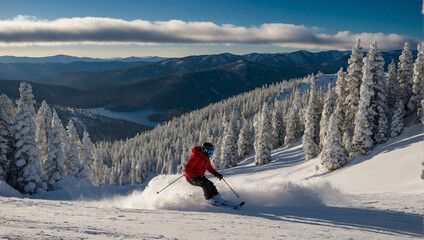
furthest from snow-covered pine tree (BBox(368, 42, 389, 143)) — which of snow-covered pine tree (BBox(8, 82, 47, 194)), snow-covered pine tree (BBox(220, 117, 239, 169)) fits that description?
snow-covered pine tree (BBox(8, 82, 47, 194))

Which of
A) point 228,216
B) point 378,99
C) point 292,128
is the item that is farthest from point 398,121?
point 228,216

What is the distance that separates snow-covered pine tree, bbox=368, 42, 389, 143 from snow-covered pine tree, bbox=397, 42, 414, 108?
648cm

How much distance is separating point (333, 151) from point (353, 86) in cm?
928

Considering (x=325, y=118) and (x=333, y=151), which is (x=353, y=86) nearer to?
(x=325, y=118)

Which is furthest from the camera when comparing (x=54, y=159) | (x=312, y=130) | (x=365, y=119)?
(x=312, y=130)

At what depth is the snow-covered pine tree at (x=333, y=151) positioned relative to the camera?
105ft

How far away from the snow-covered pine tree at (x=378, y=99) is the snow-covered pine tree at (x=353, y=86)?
1.54m

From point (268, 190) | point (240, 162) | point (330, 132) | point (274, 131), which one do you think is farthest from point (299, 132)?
point (268, 190)

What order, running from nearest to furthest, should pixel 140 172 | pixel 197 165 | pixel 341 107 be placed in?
pixel 197 165 → pixel 341 107 → pixel 140 172

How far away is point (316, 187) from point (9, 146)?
1016 inches

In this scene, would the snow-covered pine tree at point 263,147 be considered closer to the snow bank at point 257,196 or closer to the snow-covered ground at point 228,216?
the snow-covered ground at point 228,216

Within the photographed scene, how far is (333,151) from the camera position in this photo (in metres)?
32.1

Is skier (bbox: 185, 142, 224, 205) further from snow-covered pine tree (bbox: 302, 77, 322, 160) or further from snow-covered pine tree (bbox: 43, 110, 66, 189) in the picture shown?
snow-covered pine tree (bbox: 302, 77, 322, 160)

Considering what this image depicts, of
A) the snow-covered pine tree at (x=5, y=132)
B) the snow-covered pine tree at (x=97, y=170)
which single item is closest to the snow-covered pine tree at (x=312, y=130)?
the snow-covered pine tree at (x=5, y=132)
